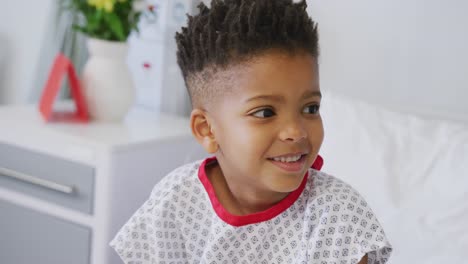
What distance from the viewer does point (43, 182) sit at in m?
1.90

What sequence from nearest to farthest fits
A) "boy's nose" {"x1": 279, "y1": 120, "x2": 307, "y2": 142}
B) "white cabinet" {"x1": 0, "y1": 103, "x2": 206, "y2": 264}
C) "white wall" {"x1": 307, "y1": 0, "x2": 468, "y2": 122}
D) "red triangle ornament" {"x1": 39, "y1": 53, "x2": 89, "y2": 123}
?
"boy's nose" {"x1": 279, "y1": 120, "x2": 307, "y2": 142} → "white wall" {"x1": 307, "y1": 0, "x2": 468, "y2": 122} → "white cabinet" {"x1": 0, "y1": 103, "x2": 206, "y2": 264} → "red triangle ornament" {"x1": 39, "y1": 53, "x2": 89, "y2": 123}

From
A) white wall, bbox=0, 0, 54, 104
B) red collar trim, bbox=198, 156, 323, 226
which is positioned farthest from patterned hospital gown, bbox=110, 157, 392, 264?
white wall, bbox=0, 0, 54, 104

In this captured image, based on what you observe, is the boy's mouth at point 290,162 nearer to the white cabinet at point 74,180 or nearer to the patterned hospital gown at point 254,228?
the patterned hospital gown at point 254,228

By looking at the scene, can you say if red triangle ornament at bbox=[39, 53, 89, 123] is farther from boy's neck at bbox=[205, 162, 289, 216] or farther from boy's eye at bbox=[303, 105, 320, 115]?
boy's eye at bbox=[303, 105, 320, 115]

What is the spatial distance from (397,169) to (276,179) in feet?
1.71

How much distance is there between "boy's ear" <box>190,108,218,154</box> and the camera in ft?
3.76

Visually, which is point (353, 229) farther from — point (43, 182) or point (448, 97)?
point (43, 182)

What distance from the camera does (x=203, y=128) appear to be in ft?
3.80

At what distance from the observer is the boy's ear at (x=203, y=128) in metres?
1.15

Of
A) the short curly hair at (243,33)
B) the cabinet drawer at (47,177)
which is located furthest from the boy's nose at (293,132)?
the cabinet drawer at (47,177)

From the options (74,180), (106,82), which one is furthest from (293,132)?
(106,82)

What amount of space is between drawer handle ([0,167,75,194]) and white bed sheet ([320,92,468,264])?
69 centimetres

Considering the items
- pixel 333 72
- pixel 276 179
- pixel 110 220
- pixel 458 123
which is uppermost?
pixel 333 72

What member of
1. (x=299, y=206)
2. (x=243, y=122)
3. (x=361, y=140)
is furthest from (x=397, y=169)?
(x=243, y=122)
